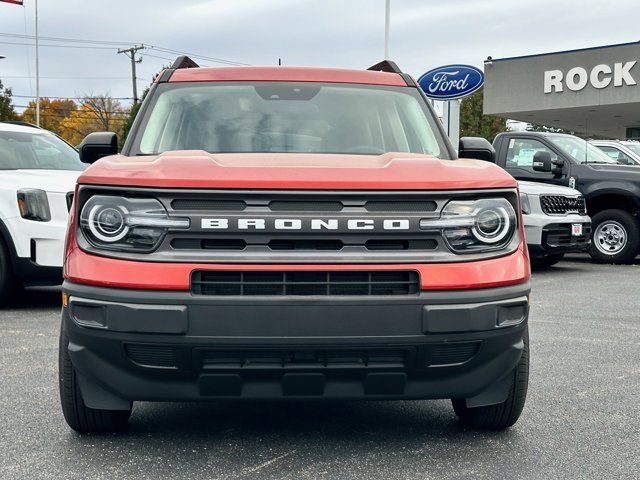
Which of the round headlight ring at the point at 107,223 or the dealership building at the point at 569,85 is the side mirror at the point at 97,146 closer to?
the round headlight ring at the point at 107,223

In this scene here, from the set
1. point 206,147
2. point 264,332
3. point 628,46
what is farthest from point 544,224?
point 628,46

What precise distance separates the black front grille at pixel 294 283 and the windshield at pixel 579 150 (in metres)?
10.2

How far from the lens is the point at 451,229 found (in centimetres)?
345

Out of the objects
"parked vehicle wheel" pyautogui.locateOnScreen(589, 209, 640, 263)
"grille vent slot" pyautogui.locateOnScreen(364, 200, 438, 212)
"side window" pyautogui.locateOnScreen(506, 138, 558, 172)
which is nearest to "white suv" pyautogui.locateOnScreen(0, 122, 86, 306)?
"grille vent slot" pyautogui.locateOnScreen(364, 200, 438, 212)

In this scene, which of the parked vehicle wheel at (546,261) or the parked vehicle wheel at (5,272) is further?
the parked vehicle wheel at (546,261)

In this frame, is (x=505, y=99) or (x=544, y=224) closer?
(x=544, y=224)

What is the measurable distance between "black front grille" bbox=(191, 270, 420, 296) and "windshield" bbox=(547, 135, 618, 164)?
403 inches

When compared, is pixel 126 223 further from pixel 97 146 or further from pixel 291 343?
pixel 97 146

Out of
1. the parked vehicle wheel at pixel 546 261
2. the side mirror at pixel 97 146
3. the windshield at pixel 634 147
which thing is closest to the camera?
the side mirror at pixel 97 146

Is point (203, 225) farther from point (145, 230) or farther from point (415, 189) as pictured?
point (415, 189)

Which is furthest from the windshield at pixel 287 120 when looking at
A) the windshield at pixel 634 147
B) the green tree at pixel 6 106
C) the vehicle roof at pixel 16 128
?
the green tree at pixel 6 106

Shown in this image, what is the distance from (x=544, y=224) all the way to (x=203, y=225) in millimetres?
8808

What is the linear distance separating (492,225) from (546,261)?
977cm

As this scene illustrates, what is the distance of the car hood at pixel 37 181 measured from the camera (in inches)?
306
